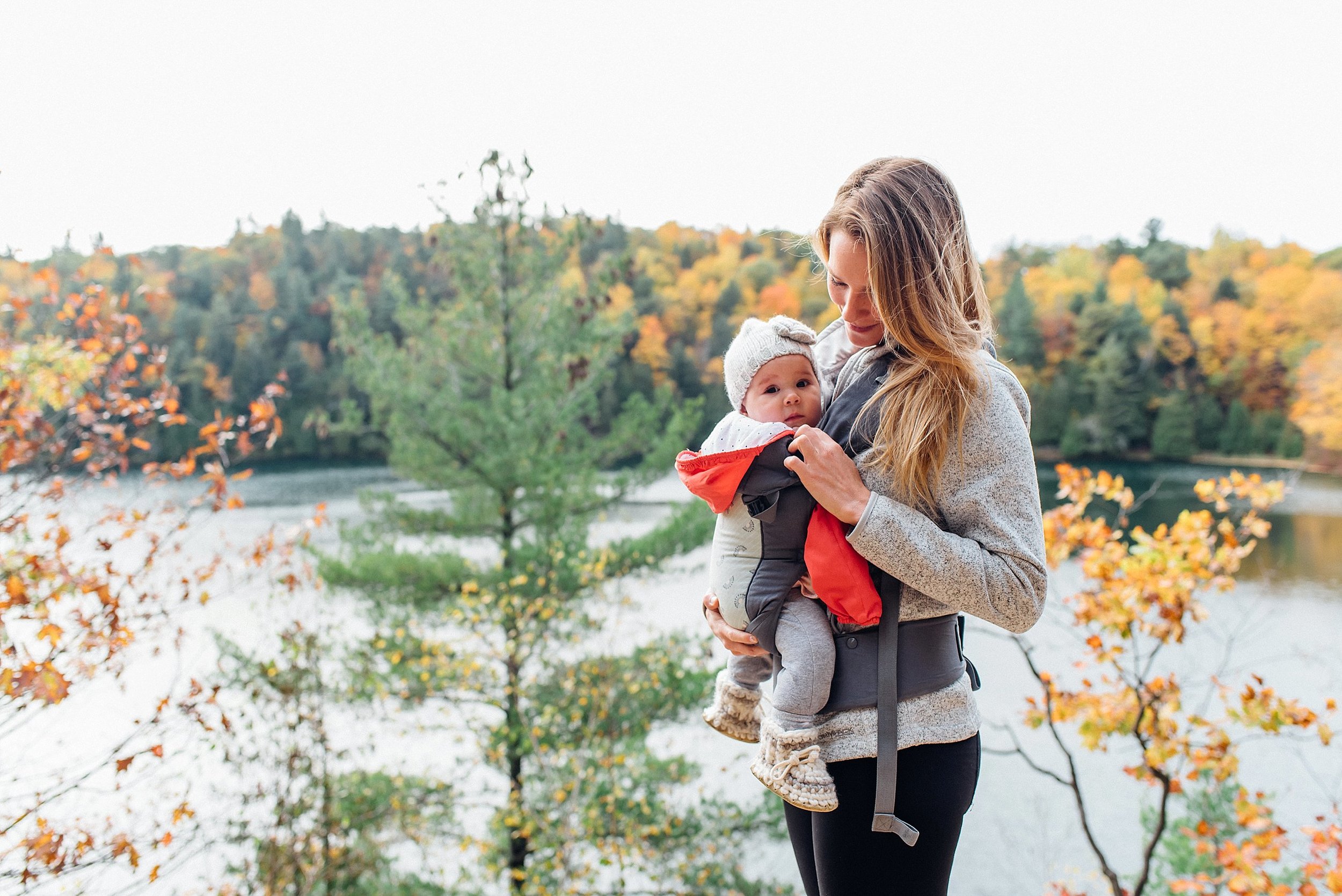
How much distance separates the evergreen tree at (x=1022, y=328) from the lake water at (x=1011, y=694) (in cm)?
430

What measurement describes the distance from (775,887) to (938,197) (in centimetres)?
649

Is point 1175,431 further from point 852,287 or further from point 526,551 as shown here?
point 852,287

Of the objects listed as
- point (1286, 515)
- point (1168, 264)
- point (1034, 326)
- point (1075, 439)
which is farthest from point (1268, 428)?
point (1168, 264)

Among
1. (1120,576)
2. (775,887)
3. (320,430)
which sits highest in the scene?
(320,430)

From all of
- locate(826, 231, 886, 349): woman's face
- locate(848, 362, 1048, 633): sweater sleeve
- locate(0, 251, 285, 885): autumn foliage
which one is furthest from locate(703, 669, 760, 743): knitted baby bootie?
locate(0, 251, 285, 885): autumn foliage

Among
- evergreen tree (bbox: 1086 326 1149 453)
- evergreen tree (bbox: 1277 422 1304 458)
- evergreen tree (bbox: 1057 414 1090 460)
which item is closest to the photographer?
evergreen tree (bbox: 1277 422 1304 458)

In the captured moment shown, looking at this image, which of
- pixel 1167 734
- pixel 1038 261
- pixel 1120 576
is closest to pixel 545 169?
pixel 1120 576

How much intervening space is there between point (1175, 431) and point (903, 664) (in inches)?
666

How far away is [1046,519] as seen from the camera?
3.78 meters

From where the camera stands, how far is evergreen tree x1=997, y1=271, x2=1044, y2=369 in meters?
16.1

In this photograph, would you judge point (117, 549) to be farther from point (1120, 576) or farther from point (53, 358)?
point (1120, 576)

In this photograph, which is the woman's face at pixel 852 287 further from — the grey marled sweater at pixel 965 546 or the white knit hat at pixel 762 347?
the grey marled sweater at pixel 965 546

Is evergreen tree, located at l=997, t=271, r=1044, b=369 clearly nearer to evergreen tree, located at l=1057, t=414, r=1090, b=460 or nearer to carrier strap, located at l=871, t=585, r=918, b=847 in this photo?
evergreen tree, located at l=1057, t=414, r=1090, b=460

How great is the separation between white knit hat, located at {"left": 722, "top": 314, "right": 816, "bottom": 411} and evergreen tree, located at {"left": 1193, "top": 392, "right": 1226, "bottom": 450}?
55.8ft
